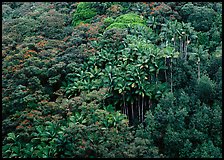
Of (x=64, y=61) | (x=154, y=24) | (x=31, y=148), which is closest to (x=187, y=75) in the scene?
(x=154, y=24)

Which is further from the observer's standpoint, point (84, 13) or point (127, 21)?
point (84, 13)

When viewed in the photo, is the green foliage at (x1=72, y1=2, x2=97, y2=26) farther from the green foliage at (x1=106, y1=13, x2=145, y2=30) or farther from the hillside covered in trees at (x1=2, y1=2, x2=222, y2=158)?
the green foliage at (x1=106, y1=13, x2=145, y2=30)

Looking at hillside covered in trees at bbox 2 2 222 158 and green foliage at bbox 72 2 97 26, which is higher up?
green foliage at bbox 72 2 97 26

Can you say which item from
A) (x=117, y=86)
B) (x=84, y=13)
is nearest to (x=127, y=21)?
(x=84, y=13)

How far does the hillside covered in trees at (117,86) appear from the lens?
24141mm

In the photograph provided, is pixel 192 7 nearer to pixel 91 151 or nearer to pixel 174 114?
pixel 174 114

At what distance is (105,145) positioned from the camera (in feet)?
74.2

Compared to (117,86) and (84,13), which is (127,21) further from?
(117,86)

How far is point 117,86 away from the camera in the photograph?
88.9ft

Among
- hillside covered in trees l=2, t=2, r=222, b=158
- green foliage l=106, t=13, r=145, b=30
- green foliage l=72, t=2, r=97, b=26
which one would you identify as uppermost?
green foliage l=72, t=2, r=97, b=26

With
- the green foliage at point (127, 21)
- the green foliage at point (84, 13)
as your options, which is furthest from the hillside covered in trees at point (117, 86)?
the green foliage at point (84, 13)

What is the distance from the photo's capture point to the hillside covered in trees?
2414 centimetres

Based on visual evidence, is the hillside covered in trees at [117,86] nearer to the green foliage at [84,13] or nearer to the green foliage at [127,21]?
the green foliage at [127,21]

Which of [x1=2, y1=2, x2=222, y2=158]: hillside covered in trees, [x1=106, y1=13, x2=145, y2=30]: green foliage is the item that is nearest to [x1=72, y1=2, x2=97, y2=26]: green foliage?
[x1=2, y1=2, x2=222, y2=158]: hillside covered in trees
